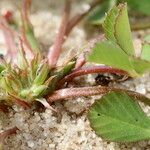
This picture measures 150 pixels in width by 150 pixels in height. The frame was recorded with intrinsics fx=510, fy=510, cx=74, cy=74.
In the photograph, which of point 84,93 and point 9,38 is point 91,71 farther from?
point 9,38

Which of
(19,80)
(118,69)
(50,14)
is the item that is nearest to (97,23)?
(50,14)

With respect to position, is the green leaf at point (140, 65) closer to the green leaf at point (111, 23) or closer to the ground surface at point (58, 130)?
the green leaf at point (111, 23)

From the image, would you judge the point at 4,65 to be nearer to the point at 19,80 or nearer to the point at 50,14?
the point at 19,80

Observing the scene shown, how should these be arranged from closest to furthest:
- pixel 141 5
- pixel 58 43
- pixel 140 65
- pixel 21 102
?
pixel 140 65 < pixel 21 102 < pixel 58 43 < pixel 141 5

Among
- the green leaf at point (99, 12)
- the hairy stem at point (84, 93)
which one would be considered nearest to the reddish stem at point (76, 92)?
the hairy stem at point (84, 93)

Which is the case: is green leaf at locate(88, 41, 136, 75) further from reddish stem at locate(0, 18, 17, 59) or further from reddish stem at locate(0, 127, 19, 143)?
reddish stem at locate(0, 18, 17, 59)

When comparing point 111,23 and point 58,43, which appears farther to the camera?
point 58,43

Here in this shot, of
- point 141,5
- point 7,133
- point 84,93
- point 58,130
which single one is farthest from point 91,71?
point 141,5
